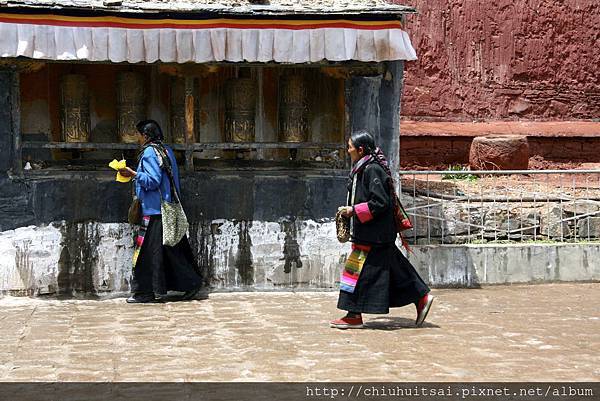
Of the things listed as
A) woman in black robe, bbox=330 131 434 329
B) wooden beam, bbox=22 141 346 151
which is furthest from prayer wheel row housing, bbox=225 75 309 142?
woman in black robe, bbox=330 131 434 329

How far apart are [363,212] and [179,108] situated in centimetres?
302

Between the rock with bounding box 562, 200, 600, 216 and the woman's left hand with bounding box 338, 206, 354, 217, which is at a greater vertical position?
the woman's left hand with bounding box 338, 206, 354, 217

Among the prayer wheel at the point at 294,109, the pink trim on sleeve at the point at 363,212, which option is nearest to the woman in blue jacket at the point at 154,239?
the prayer wheel at the point at 294,109

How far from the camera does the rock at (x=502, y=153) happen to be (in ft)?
50.2

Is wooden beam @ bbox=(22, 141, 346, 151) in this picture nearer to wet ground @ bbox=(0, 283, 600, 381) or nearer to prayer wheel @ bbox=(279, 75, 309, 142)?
prayer wheel @ bbox=(279, 75, 309, 142)

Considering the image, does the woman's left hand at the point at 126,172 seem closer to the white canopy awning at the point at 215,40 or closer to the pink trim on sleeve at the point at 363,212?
the white canopy awning at the point at 215,40

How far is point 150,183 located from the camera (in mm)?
9539

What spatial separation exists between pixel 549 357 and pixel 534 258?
387 cm

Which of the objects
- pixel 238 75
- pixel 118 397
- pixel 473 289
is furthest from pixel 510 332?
pixel 238 75

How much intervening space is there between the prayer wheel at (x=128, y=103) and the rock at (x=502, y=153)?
21.1 feet

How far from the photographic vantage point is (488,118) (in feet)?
56.0

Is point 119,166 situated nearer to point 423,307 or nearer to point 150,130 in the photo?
point 150,130

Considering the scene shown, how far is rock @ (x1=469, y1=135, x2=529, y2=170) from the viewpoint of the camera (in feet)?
50.2

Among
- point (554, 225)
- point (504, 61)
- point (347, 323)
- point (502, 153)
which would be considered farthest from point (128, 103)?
point (504, 61)
